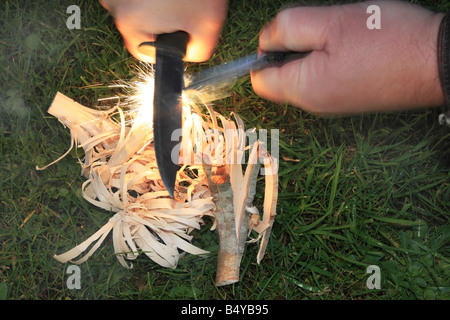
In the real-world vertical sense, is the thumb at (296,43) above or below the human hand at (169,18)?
below

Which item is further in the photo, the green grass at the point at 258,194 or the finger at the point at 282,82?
the green grass at the point at 258,194

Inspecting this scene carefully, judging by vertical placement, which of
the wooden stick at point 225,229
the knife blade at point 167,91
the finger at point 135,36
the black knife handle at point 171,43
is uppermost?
the finger at point 135,36

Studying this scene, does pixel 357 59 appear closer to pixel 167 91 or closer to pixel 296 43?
pixel 296 43

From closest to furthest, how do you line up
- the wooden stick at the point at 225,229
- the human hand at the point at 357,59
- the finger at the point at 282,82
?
1. the human hand at the point at 357,59
2. the finger at the point at 282,82
3. the wooden stick at the point at 225,229

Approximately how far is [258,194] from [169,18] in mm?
947

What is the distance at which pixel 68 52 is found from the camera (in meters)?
2.72

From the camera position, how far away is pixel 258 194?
2.45m

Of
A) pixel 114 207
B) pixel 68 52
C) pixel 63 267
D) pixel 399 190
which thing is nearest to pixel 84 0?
pixel 68 52

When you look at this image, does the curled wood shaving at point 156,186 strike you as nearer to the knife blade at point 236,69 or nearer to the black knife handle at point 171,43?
the knife blade at point 236,69

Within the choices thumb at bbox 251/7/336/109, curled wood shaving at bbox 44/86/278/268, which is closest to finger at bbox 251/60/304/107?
thumb at bbox 251/7/336/109

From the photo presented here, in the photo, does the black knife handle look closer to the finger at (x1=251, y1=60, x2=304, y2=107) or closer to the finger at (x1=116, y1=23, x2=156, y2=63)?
the finger at (x1=116, y1=23, x2=156, y2=63)

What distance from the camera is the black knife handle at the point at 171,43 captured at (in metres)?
2.08

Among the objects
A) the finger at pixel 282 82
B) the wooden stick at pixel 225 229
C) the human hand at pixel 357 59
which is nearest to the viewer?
the human hand at pixel 357 59

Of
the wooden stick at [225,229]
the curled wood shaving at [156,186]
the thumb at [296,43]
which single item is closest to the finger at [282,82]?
the thumb at [296,43]
